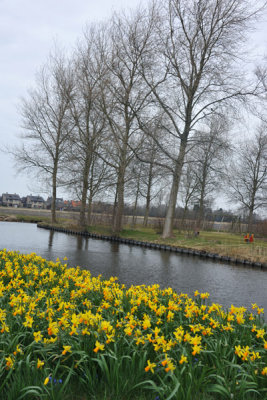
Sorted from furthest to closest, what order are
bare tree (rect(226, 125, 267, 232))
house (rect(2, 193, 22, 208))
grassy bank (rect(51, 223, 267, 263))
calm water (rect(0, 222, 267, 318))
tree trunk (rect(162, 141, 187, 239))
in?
house (rect(2, 193, 22, 208)), bare tree (rect(226, 125, 267, 232)), tree trunk (rect(162, 141, 187, 239)), grassy bank (rect(51, 223, 267, 263)), calm water (rect(0, 222, 267, 318))

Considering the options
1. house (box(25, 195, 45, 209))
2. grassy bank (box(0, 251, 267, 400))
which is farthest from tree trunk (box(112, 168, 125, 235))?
house (box(25, 195, 45, 209))

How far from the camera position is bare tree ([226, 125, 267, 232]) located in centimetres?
3475

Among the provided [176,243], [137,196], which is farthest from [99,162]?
[176,243]

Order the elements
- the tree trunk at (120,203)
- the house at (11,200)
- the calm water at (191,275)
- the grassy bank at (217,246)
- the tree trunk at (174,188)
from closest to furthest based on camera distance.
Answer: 1. the calm water at (191,275)
2. the grassy bank at (217,246)
3. the tree trunk at (174,188)
4. the tree trunk at (120,203)
5. the house at (11,200)

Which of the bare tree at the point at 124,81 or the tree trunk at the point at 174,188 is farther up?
the bare tree at the point at 124,81

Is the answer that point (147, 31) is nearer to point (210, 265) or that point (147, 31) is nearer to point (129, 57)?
point (129, 57)

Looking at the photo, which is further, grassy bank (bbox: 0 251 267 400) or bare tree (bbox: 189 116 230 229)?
bare tree (bbox: 189 116 230 229)

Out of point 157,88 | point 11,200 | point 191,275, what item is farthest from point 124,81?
point 11,200

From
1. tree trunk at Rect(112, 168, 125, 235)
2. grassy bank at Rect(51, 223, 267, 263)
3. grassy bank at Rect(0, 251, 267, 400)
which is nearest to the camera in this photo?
grassy bank at Rect(0, 251, 267, 400)

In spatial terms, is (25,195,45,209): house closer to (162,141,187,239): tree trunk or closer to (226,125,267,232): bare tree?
(226,125,267,232): bare tree

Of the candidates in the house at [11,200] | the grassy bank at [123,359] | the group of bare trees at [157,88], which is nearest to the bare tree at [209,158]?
the group of bare trees at [157,88]

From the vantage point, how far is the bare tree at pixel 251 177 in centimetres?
3475

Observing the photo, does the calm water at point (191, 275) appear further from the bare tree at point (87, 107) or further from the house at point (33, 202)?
the house at point (33, 202)

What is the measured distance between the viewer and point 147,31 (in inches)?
833
